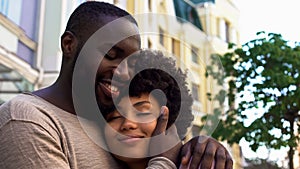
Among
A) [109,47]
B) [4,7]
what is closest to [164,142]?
[109,47]

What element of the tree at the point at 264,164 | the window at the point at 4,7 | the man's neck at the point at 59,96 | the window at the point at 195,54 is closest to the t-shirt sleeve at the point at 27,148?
the man's neck at the point at 59,96

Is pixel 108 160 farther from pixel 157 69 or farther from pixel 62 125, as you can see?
pixel 157 69

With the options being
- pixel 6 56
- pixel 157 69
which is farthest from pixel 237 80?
pixel 157 69

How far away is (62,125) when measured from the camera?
109 cm

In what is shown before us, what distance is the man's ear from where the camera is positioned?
1183 millimetres

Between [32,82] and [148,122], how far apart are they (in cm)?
659

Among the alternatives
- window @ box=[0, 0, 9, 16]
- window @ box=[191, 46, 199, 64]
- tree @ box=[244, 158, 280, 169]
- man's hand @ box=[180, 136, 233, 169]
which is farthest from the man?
tree @ box=[244, 158, 280, 169]

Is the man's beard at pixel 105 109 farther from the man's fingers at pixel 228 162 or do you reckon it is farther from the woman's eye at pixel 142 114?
the man's fingers at pixel 228 162

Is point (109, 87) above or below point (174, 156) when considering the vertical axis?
above

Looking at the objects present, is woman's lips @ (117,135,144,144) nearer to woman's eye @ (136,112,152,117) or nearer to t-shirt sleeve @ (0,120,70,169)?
woman's eye @ (136,112,152,117)

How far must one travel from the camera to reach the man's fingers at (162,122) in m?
1.17

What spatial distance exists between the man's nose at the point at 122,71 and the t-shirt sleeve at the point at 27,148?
226mm

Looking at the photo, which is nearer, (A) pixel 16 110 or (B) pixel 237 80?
(A) pixel 16 110

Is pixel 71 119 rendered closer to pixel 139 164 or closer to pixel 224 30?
pixel 139 164
